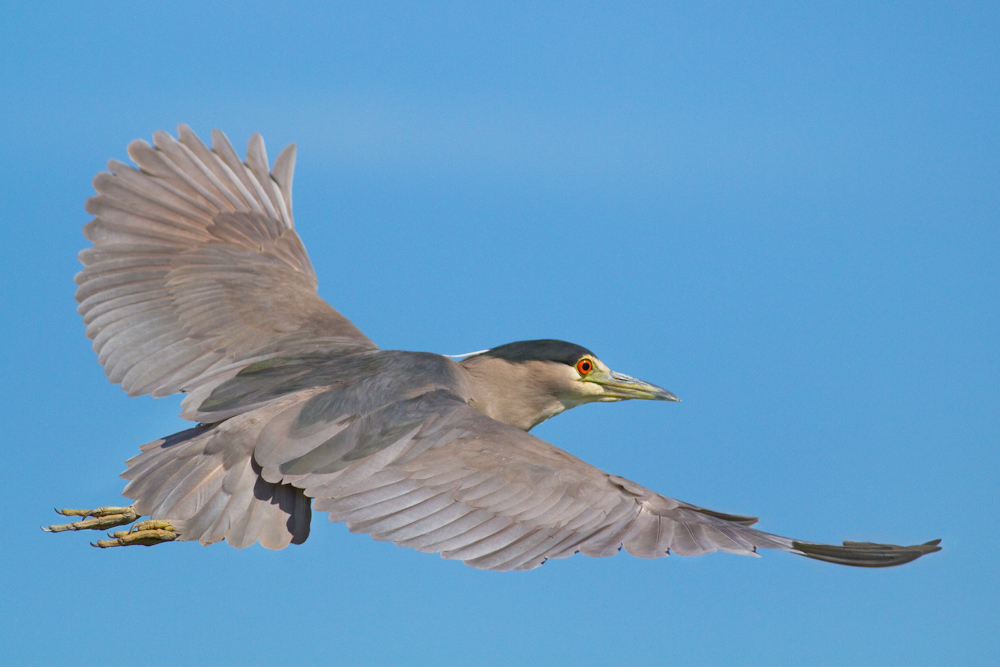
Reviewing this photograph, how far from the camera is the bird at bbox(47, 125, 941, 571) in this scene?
152 inches

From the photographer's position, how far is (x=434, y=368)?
16.4 feet

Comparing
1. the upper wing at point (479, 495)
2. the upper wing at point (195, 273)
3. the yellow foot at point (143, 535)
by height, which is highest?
the upper wing at point (195, 273)

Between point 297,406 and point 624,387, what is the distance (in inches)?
82.8

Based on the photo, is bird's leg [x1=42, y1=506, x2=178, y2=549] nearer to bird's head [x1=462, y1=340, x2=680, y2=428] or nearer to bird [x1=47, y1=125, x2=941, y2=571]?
bird [x1=47, y1=125, x2=941, y2=571]

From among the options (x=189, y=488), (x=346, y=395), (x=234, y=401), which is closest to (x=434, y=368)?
(x=346, y=395)

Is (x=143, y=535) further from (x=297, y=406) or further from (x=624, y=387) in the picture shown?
(x=624, y=387)

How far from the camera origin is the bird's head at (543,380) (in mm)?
5520

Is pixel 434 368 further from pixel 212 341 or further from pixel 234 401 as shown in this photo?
pixel 212 341

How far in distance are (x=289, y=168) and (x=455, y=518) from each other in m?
3.76

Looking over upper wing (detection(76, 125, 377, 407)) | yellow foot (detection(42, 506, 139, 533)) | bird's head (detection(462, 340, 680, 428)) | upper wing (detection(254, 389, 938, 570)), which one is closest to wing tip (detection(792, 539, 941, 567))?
upper wing (detection(254, 389, 938, 570))

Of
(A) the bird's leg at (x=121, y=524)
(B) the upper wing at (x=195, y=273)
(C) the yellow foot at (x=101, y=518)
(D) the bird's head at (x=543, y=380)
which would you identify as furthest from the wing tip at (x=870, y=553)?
(C) the yellow foot at (x=101, y=518)

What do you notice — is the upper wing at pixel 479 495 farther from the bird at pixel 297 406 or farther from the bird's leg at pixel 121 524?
the bird's leg at pixel 121 524

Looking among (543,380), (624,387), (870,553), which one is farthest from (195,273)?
(870,553)

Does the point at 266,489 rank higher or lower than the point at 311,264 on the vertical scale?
lower
